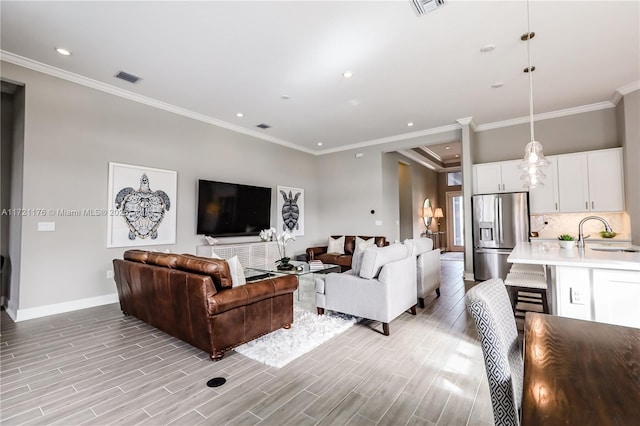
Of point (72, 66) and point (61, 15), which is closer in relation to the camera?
point (61, 15)

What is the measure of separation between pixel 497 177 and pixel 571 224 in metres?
1.51

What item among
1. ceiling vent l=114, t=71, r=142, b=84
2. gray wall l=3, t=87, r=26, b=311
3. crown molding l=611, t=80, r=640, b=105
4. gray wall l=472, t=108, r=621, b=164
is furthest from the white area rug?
crown molding l=611, t=80, r=640, b=105

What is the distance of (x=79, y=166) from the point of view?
4039 mm

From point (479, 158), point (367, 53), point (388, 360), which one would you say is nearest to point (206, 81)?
point (367, 53)

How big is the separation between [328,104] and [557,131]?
4.31 meters

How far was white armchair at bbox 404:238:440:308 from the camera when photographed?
4.00m

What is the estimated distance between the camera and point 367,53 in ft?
11.4

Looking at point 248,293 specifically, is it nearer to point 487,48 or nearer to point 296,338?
point 296,338

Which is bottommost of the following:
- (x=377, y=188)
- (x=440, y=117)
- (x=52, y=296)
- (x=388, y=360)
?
(x=388, y=360)

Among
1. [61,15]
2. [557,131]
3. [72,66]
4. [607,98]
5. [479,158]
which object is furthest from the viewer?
[479,158]

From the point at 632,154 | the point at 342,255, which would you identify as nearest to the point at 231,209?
the point at 342,255

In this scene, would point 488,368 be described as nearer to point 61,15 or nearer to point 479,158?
point 61,15

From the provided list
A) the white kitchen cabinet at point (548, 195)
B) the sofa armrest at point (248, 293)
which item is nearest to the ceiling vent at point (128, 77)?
the sofa armrest at point (248, 293)

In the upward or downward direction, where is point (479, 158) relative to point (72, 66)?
downward
